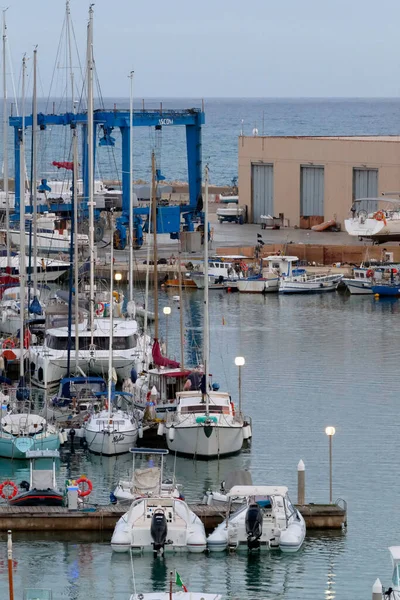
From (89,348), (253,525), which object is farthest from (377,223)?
(253,525)

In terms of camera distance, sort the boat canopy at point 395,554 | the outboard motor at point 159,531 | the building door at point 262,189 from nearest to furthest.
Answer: the boat canopy at point 395,554 → the outboard motor at point 159,531 → the building door at point 262,189

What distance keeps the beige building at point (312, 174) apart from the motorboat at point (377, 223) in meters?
2.09

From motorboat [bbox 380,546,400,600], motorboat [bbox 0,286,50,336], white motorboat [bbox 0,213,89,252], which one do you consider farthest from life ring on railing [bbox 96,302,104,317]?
motorboat [bbox 380,546,400,600]

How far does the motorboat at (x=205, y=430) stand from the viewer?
31578 millimetres

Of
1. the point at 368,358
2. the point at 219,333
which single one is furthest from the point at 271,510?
the point at 219,333

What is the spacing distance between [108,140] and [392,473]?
96.6 feet

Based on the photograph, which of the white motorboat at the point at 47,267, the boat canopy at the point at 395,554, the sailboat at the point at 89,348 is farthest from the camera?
the white motorboat at the point at 47,267

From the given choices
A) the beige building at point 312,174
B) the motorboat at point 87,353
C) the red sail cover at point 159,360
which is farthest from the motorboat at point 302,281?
the red sail cover at point 159,360

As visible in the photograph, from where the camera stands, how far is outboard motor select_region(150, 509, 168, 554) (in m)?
25.6

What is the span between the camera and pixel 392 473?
31312 mm

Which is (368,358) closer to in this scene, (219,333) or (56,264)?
(219,333)

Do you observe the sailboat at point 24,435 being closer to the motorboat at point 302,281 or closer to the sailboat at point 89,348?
the sailboat at point 89,348

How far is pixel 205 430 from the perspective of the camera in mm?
31531

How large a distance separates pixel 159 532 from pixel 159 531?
20mm
